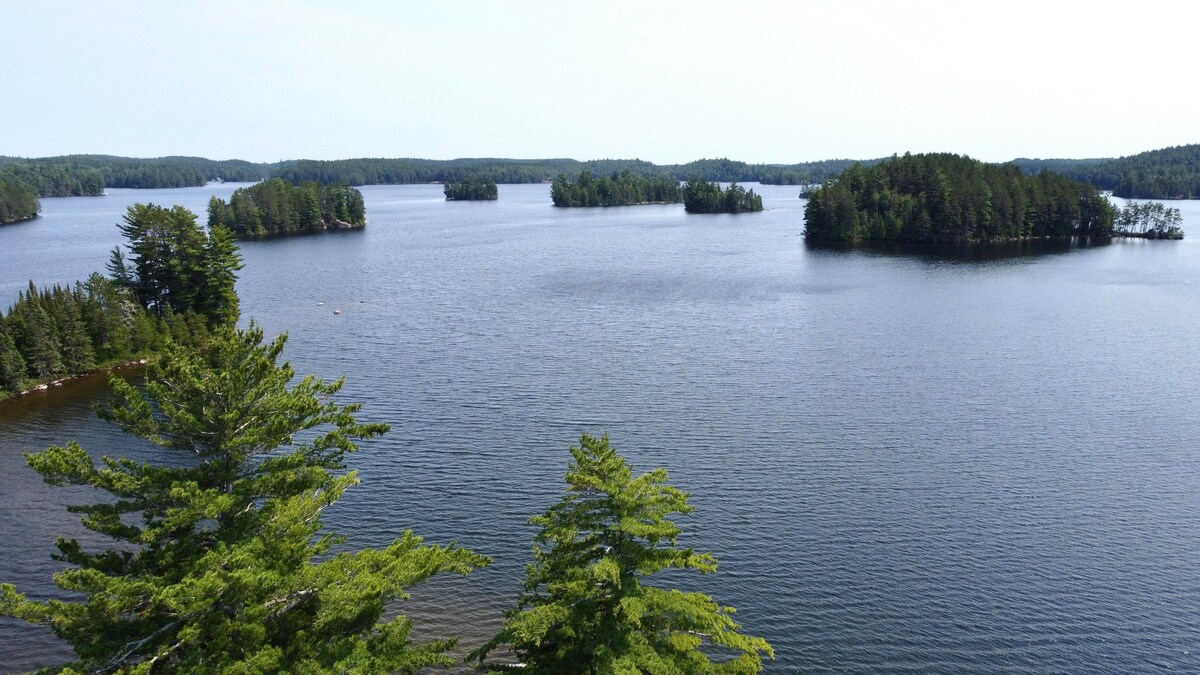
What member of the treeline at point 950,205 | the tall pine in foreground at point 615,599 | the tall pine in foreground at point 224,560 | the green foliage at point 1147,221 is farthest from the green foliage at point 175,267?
the green foliage at point 1147,221

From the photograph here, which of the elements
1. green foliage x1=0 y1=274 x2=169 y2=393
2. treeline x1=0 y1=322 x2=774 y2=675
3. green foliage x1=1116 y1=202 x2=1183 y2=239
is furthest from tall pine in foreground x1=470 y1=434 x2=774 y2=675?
green foliage x1=1116 y1=202 x2=1183 y2=239

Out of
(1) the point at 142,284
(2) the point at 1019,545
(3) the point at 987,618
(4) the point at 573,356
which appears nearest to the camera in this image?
(3) the point at 987,618

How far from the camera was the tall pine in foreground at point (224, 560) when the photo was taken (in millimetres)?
17531

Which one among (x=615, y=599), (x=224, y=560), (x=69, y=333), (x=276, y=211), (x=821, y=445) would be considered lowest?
(x=821, y=445)

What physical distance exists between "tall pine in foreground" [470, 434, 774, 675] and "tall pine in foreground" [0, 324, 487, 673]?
3.16 metres

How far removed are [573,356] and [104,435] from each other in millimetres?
35622

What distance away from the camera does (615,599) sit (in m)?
18.9

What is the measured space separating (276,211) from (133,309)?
383 ft

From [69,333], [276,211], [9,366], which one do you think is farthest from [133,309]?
[276,211]

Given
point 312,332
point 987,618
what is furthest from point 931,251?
point 987,618

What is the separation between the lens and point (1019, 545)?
3762 centimetres

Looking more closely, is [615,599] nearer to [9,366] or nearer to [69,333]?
[9,366]

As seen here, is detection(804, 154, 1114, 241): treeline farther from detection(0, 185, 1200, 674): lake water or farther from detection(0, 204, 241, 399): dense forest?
detection(0, 204, 241, 399): dense forest

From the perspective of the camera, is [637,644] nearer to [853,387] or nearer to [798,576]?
[798,576]
